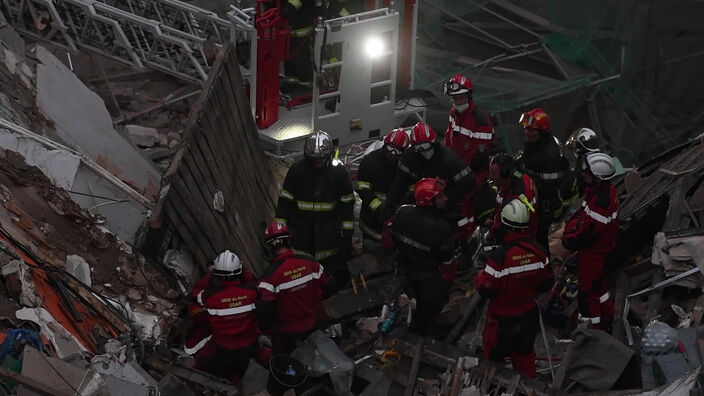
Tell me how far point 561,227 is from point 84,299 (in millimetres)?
5517

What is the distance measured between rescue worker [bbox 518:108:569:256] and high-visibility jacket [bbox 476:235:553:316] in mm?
1702

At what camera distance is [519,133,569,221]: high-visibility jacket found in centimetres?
966

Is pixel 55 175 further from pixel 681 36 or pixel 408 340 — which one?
pixel 681 36

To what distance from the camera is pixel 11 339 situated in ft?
22.8

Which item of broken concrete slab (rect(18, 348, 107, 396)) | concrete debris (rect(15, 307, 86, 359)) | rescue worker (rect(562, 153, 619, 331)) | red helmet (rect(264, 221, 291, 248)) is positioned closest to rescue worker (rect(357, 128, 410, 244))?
red helmet (rect(264, 221, 291, 248))

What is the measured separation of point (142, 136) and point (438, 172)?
17.5 ft

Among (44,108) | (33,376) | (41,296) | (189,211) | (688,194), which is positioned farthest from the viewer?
(44,108)

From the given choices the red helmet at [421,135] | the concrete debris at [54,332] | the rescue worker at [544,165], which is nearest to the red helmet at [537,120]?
the rescue worker at [544,165]

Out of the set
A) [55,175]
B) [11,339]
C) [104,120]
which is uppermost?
[104,120]

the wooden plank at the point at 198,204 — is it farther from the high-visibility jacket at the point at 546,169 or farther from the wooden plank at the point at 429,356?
the high-visibility jacket at the point at 546,169

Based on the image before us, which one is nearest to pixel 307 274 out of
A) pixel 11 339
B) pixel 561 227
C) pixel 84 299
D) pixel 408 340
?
pixel 408 340

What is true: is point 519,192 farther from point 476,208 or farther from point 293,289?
point 293,289

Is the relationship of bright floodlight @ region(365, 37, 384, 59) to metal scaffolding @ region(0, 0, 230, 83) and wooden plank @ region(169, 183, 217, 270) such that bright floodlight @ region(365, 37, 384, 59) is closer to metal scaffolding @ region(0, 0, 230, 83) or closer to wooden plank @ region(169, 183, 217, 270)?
metal scaffolding @ region(0, 0, 230, 83)

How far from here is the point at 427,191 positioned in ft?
27.9
